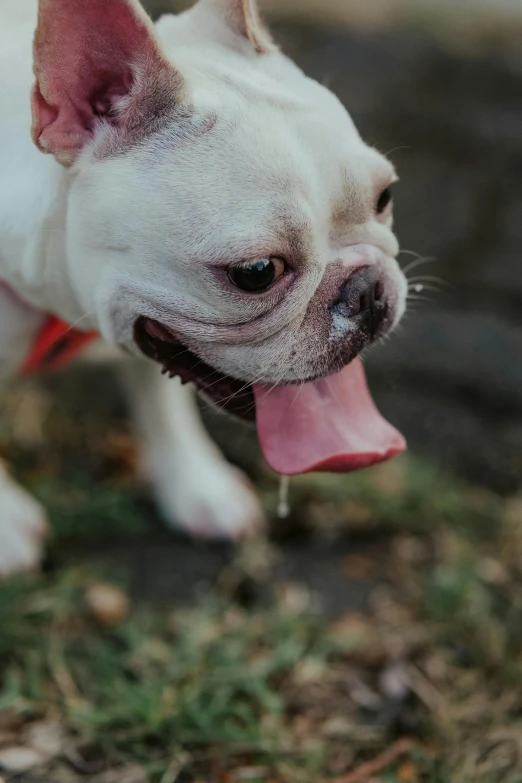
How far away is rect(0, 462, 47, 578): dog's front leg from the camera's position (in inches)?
107

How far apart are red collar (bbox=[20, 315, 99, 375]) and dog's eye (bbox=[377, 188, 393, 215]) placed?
774mm

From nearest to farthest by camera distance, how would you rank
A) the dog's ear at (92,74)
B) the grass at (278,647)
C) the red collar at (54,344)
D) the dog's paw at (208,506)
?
the dog's ear at (92,74) < the grass at (278,647) < the red collar at (54,344) < the dog's paw at (208,506)

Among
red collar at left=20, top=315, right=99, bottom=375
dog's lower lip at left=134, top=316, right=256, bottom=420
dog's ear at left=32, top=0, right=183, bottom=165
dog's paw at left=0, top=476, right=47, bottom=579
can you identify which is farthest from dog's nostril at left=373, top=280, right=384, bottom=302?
dog's paw at left=0, top=476, right=47, bottom=579

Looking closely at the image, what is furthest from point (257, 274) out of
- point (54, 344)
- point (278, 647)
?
point (278, 647)

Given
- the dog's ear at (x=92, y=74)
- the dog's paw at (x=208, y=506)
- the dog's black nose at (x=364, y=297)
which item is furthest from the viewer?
the dog's paw at (x=208, y=506)

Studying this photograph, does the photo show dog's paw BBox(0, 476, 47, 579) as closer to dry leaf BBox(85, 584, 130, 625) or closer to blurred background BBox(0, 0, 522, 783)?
blurred background BBox(0, 0, 522, 783)

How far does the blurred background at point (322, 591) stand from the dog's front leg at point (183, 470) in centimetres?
8

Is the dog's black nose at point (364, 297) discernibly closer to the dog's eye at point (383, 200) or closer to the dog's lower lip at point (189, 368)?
the dog's eye at point (383, 200)

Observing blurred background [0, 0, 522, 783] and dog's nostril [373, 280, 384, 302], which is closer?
dog's nostril [373, 280, 384, 302]

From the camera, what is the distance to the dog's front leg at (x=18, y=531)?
271 centimetres

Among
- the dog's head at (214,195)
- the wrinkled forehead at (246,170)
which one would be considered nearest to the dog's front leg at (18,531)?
the dog's head at (214,195)

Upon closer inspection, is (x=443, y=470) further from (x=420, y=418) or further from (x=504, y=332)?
(x=504, y=332)

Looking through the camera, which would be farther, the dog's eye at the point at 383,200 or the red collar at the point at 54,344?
the red collar at the point at 54,344

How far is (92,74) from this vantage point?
1.79 meters
